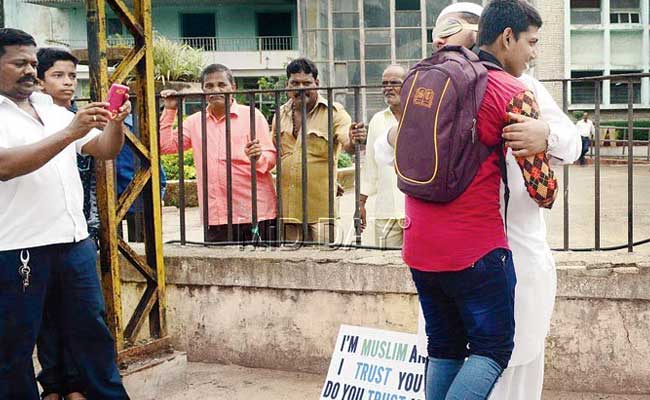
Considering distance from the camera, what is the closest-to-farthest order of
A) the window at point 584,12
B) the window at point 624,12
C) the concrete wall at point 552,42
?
1. the concrete wall at point 552,42
2. the window at point 584,12
3. the window at point 624,12

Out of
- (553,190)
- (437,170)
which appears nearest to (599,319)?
(553,190)

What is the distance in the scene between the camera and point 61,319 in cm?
371

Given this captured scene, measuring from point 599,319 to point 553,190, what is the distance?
176cm

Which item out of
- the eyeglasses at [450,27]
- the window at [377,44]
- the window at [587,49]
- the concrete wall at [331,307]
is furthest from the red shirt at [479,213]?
the window at [587,49]

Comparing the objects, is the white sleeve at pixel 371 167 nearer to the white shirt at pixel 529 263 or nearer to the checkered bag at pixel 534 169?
the white shirt at pixel 529 263

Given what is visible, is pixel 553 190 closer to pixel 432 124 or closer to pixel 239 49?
pixel 432 124

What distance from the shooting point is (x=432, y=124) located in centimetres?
254

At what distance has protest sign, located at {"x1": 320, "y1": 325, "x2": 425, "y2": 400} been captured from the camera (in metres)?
3.73

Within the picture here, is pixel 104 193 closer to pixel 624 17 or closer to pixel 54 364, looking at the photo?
pixel 54 364

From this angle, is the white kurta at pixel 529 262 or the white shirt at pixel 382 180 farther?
the white shirt at pixel 382 180

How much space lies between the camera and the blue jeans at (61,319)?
11.2ft

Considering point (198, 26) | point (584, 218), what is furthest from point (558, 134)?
point (198, 26)

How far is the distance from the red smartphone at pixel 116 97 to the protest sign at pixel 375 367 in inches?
64.8

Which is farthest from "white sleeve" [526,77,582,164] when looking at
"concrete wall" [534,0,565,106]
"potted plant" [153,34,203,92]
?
"concrete wall" [534,0,565,106]
